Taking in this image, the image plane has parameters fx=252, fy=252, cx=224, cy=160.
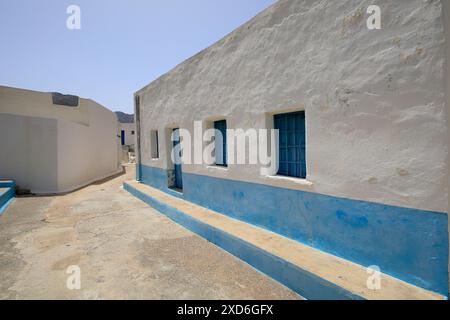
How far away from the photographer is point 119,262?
3947 mm

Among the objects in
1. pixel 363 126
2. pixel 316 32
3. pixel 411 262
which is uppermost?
pixel 316 32

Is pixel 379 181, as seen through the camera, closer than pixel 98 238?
Yes

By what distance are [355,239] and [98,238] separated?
4603mm

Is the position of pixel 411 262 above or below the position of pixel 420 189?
below

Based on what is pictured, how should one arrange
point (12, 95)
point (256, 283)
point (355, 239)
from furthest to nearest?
point (12, 95)
point (256, 283)
point (355, 239)

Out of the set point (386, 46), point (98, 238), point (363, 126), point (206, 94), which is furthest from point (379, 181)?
point (98, 238)

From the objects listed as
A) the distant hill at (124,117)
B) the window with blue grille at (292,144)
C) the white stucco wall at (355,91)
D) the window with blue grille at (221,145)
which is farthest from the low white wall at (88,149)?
the distant hill at (124,117)

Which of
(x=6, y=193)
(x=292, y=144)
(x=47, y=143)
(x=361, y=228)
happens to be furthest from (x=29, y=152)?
(x=361, y=228)

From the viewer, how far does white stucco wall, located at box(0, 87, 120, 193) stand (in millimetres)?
9914

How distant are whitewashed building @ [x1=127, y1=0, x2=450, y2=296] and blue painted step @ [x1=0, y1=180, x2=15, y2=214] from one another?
7.14m

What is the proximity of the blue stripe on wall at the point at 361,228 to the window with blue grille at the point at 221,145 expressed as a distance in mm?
1043
